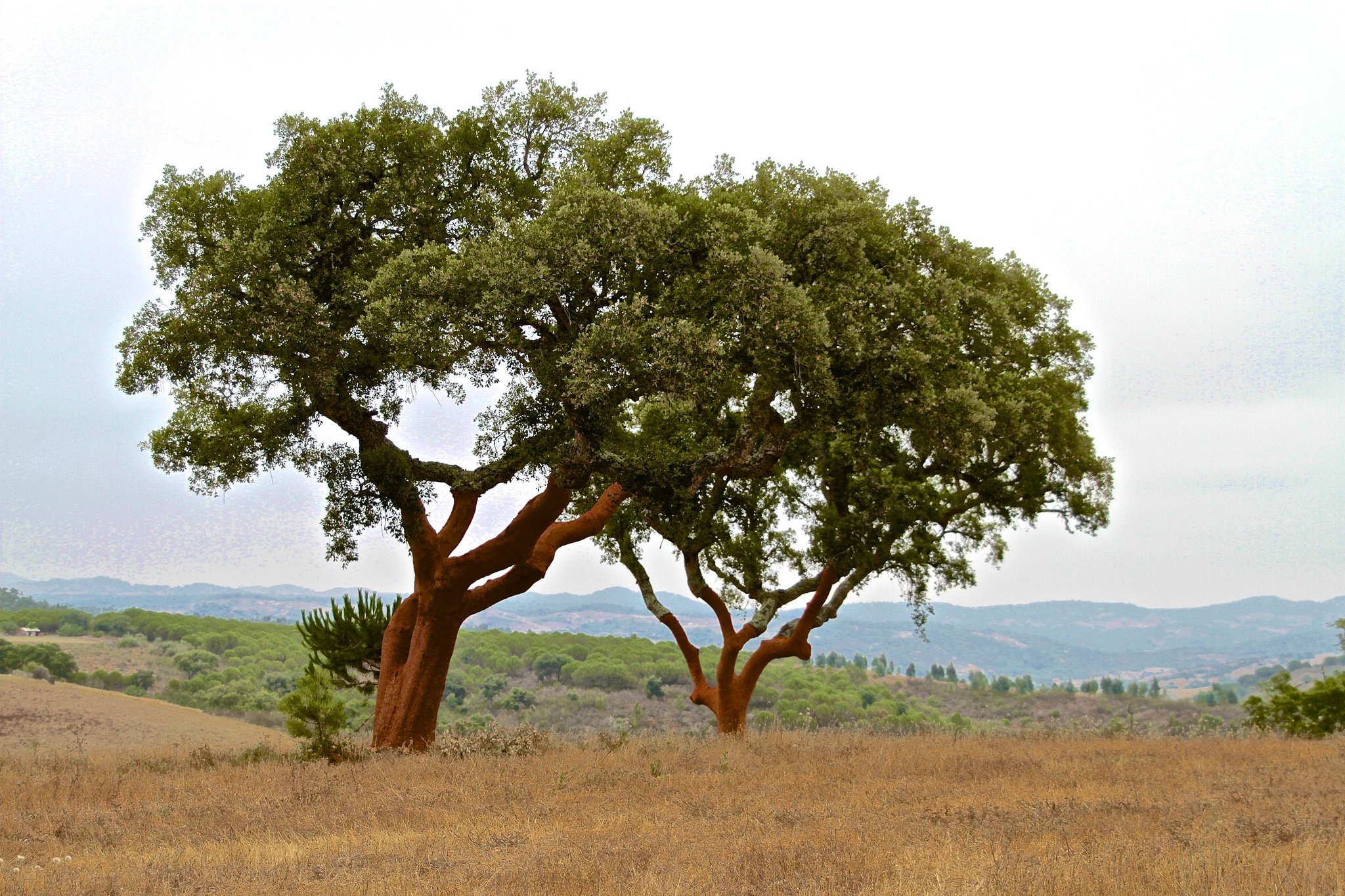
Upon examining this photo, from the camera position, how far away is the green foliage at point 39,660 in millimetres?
44531

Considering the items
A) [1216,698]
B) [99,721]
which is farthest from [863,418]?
[1216,698]

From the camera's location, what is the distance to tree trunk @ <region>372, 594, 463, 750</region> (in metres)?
19.9

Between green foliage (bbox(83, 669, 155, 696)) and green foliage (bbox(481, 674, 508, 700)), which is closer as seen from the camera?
green foliage (bbox(83, 669, 155, 696))

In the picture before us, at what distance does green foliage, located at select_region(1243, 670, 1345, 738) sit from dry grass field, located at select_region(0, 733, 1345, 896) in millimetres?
7585

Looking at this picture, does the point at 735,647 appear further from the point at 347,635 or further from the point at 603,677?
the point at 603,677

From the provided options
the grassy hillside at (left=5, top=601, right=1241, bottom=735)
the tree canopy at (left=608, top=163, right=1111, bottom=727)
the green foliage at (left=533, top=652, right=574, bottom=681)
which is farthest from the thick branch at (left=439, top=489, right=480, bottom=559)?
the green foliage at (left=533, top=652, right=574, bottom=681)

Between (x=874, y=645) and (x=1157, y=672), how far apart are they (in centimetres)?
4485

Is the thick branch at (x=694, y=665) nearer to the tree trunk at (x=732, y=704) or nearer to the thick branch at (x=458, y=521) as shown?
the tree trunk at (x=732, y=704)

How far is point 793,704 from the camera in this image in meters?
49.0

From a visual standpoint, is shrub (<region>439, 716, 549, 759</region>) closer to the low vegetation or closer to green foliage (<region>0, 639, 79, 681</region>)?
the low vegetation

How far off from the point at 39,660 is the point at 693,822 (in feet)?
151

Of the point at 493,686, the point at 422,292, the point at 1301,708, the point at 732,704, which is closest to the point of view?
the point at 422,292

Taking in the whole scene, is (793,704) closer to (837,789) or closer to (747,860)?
(837,789)

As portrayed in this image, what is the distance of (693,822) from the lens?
36.0 ft
